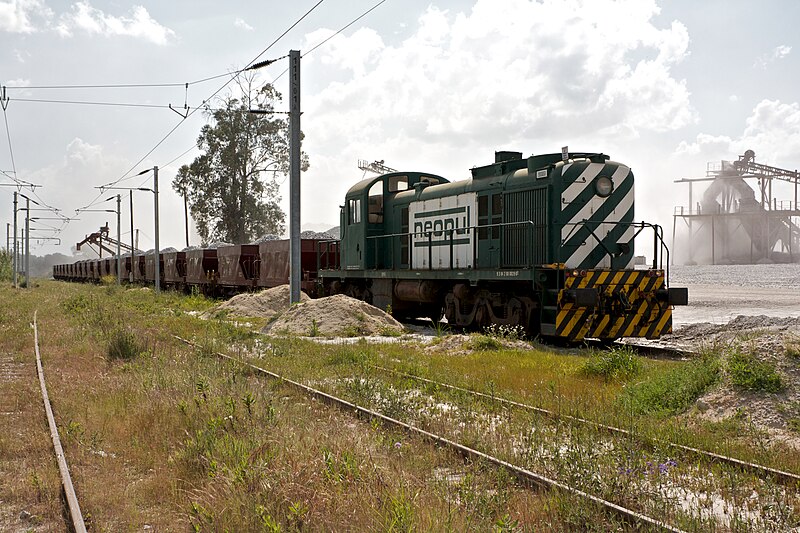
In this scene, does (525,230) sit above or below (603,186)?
below

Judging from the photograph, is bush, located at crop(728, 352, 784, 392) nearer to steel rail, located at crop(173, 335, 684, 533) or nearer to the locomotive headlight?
steel rail, located at crop(173, 335, 684, 533)

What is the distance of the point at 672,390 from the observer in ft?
25.0

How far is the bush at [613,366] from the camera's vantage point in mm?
9134

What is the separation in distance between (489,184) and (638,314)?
158 inches

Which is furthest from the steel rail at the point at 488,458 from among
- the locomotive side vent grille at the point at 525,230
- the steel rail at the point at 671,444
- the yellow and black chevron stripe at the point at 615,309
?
the locomotive side vent grille at the point at 525,230

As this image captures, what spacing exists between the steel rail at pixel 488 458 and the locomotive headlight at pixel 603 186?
23.2 ft

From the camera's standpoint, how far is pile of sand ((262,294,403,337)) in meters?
15.1

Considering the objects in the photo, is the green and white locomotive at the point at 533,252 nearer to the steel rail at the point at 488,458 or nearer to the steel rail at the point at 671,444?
the steel rail at the point at 671,444

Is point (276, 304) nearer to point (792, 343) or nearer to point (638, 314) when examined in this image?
point (638, 314)

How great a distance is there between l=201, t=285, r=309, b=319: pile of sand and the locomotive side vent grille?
26.1 feet

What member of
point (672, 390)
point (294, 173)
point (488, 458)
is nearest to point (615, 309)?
point (672, 390)

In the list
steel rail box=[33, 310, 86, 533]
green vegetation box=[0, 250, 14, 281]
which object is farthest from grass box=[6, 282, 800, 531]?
green vegetation box=[0, 250, 14, 281]

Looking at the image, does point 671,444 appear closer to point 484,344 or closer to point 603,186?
point 484,344

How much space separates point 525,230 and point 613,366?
478 cm
